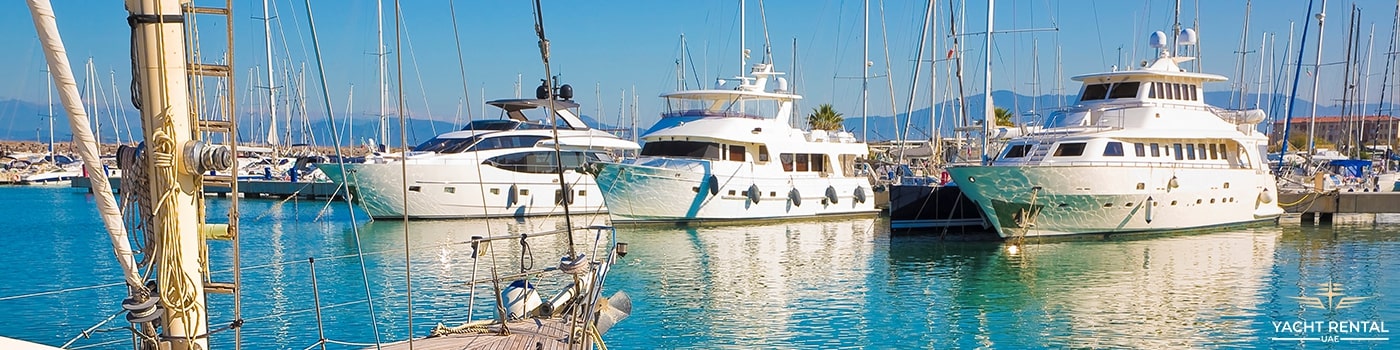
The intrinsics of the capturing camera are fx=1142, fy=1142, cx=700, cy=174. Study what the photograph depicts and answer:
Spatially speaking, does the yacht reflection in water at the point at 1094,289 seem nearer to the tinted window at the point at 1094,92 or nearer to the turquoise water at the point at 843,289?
the turquoise water at the point at 843,289

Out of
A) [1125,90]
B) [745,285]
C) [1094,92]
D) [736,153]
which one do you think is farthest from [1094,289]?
[736,153]

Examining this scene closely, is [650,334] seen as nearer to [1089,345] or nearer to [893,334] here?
[893,334]

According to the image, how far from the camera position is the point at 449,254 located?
2656 centimetres

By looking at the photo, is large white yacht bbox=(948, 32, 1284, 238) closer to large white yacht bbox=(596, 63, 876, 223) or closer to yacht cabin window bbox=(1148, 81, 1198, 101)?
yacht cabin window bbox=(1148, 81, 1198, 101)

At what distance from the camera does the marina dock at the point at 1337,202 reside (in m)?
36.3

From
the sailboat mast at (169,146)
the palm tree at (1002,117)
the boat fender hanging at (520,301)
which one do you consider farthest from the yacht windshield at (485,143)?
the sailboat mast at (169,146)

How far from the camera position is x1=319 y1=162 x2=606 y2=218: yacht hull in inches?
1465

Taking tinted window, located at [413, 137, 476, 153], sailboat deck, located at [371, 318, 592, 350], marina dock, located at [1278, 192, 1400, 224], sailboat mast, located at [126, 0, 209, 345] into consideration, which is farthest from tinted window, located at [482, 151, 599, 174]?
sailboat mast, located at [126, 0, 209, 345]

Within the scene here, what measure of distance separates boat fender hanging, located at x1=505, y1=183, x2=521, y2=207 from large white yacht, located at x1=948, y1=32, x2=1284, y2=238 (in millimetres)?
16526

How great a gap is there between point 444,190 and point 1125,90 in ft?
69.7

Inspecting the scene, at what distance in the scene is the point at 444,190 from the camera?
37688mm

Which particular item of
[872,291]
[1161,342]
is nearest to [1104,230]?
[872,291]

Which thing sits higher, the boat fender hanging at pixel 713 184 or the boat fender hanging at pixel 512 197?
the boat fender hanging at pixel 713 184

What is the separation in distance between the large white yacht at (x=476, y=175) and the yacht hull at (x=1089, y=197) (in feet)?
43.8
